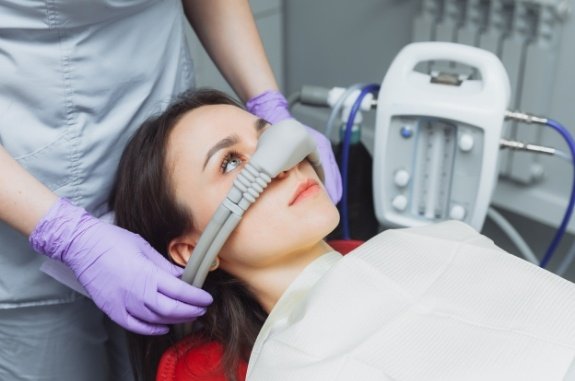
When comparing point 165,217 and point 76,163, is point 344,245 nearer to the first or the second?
point 165,217

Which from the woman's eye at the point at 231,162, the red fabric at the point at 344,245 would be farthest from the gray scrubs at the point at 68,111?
the red fabric at the point at 344,245

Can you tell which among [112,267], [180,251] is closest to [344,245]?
[180,251]

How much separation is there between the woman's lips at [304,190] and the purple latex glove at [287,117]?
182 mm

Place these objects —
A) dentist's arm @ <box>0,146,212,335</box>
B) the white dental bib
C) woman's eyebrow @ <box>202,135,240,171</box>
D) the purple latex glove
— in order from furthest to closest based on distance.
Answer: the purple latex glove → woman's eyebrow @ <box>202,135,240,171</box> → dentist's arm @ <box>0,146,212,335</box> → the white dental bib

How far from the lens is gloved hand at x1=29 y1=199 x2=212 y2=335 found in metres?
1.16

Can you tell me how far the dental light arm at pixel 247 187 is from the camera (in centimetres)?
116

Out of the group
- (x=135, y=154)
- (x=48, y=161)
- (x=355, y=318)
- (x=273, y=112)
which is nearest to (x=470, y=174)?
(x=273, y=112)

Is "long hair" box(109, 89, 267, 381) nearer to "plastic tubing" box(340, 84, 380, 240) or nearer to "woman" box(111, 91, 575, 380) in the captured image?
"woman" box(111, 91, 575, 380)

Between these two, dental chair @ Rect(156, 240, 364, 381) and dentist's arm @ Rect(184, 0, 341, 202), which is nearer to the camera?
dental chair @ Rect(156, 240, 364, 381)

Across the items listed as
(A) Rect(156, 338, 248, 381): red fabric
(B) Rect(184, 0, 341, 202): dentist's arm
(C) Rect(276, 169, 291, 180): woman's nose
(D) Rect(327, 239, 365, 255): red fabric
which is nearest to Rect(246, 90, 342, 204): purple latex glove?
(B) Rect(184, 0, 341, 202): dentist's arm

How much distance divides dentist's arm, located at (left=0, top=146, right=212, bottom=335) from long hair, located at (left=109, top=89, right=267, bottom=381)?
0.12m

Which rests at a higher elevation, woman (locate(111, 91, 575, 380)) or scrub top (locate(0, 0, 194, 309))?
scrub top (locate(0, 0, 194, 309))

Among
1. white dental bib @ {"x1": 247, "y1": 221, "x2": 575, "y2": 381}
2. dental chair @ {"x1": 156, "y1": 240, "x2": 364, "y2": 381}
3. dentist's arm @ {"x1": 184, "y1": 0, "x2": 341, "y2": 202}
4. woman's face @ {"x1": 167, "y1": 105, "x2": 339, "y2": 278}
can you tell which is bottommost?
dental chair @ {"x1": 156, "y1": 240, "x2": 364, "y2": 381}

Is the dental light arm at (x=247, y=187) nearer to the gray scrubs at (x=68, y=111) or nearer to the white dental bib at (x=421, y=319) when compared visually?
the white dental bib at (x=421, y=319)
